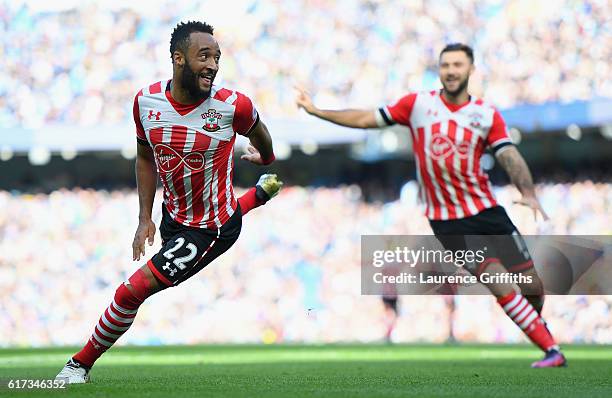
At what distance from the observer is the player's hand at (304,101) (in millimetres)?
7523

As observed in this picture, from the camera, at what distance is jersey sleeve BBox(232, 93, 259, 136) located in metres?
5.96

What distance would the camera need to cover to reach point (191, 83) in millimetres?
5777

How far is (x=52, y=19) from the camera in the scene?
19.2m

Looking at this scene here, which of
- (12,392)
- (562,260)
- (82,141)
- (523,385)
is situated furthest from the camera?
(82,141)

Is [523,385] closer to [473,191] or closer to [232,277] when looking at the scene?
[473,191]

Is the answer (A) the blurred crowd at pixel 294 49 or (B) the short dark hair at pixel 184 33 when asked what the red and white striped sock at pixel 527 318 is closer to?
(B) the short dark hair at pixel 184 33

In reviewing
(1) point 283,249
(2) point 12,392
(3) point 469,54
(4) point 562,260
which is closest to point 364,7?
(1) point 283,249

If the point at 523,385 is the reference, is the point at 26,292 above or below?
below

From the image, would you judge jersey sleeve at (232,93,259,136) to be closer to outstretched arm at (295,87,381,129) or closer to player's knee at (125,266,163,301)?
player's knee at (125,266,163,301)

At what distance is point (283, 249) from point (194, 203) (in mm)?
12156

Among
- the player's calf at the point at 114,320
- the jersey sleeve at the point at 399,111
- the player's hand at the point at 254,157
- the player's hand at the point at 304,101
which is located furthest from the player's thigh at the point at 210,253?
the jersey sleeve at the point at 399,111

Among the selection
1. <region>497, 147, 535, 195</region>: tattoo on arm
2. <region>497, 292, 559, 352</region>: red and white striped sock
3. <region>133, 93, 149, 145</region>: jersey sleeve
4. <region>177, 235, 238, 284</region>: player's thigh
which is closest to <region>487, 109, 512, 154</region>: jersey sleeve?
<region>497, 147, 535, 195</region>: tattoo on arm

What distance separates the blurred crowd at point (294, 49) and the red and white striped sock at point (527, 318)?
29.9 ft

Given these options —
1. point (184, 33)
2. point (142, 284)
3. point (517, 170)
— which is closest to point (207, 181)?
point (142, 284)
